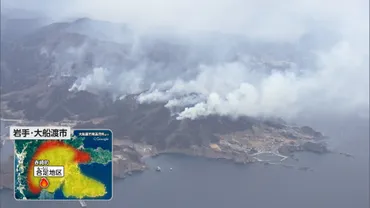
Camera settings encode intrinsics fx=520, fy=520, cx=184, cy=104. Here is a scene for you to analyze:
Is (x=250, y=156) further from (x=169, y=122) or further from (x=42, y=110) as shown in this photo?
(x=42, y=110)

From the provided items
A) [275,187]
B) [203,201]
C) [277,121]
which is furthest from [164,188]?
[277,121]

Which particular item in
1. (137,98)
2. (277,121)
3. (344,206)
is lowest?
(344,206)
